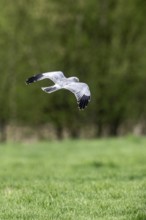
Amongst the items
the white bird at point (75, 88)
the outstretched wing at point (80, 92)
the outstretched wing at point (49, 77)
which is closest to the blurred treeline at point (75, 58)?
the outstretched wing at point (49, 77)

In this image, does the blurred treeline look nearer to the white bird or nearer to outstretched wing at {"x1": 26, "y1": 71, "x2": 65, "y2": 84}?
outstretched wing at {"x1": 26, "y1": 71, "x2": 65, "y2": 84}

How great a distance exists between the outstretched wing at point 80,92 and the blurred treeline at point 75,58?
18.8 meters

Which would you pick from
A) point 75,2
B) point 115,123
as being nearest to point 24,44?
point 75,2

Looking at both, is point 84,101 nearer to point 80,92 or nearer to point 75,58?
point 80,92

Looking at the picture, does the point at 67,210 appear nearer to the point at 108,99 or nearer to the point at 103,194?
the point at 103,194

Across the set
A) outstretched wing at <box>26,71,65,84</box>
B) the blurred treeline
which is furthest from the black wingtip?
the blurred treeline

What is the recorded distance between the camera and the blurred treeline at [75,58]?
25438mm

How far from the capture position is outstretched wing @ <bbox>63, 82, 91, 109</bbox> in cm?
618

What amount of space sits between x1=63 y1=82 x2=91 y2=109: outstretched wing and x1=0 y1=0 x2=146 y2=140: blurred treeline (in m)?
18.8

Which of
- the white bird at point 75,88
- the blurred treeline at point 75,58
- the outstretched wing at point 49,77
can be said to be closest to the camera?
the white bird at point 75,88

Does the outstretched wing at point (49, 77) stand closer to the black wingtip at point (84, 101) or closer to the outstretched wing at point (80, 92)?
the outstretched wing at point (80, 92)

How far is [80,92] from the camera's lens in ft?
20.6

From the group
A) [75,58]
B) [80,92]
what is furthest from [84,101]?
[75,58]

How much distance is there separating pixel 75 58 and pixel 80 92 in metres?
19.8
